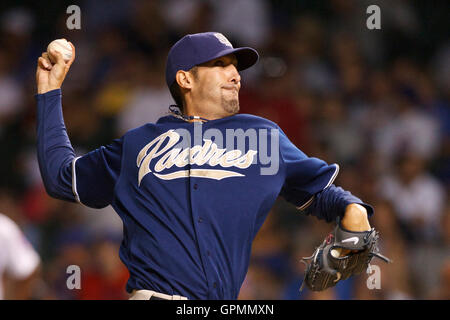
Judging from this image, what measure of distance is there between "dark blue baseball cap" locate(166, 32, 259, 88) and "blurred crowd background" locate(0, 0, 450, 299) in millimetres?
2466

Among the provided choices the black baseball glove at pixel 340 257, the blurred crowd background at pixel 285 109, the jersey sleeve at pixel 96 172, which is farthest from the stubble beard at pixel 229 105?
the blurred crowd background at pixel 285 109

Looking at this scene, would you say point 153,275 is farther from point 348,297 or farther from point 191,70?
point 348,297

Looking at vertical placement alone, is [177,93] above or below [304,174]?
above

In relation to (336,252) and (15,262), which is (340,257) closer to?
(336,252)

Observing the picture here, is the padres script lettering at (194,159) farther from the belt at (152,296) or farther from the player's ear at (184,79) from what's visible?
the belt at (152,296)

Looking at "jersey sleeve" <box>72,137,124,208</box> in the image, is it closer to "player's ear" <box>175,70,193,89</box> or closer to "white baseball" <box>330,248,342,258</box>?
"player's ear" <box>175,70,193,89</box>

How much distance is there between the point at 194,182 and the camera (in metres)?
3.00

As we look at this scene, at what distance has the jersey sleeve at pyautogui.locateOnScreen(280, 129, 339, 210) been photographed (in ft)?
10.1

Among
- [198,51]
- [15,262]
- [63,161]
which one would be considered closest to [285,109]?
[15,262]

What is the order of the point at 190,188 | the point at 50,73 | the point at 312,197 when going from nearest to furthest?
the point at 190,188 < the point at 312,197 < the point at 50,73

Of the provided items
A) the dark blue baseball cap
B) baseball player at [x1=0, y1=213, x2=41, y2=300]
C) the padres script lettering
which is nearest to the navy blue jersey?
the padres script lettering

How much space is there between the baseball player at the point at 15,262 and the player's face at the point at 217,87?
74.1 inches

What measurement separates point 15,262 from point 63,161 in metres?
1.56

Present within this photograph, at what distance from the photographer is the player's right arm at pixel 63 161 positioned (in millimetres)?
3178
